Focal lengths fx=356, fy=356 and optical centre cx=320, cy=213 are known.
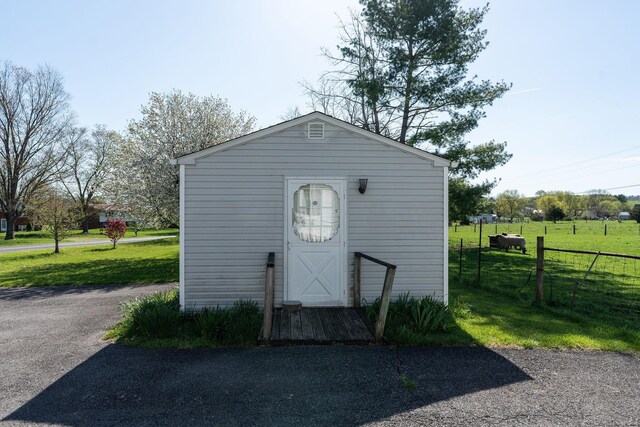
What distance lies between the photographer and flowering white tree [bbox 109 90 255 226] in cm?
1426

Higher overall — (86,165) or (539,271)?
(86,165)

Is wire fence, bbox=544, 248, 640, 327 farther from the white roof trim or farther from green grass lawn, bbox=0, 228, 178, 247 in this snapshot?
green grass lawn, bbox=0, 228, 178, 247

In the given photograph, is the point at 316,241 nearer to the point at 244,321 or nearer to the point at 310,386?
the point at 244,321

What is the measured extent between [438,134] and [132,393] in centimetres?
1300

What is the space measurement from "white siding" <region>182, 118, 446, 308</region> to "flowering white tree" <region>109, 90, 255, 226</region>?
863cm

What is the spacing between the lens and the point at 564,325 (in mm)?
5824

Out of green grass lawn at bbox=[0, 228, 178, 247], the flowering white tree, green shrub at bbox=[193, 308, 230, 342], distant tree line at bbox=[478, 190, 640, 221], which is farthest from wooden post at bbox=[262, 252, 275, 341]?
distant tree line at bbox=[478, 190, 640, 221]

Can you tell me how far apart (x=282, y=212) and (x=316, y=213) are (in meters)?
0.61

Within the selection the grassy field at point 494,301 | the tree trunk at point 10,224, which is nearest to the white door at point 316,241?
the grassy field at point 494,301

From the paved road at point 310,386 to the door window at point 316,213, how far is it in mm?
2164

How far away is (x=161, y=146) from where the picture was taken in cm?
1476

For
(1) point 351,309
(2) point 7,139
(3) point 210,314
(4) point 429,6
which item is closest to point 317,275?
(1) point 351,309

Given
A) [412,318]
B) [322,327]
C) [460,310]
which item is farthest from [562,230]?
[322,327]

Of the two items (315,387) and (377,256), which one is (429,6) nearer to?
(377,256)
